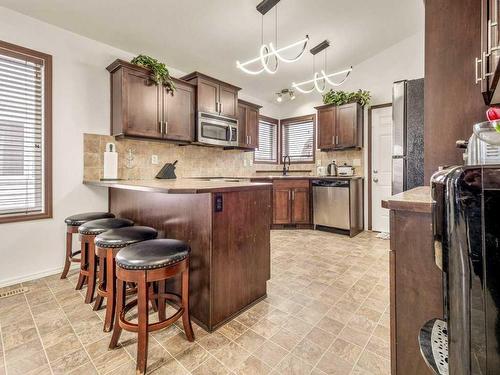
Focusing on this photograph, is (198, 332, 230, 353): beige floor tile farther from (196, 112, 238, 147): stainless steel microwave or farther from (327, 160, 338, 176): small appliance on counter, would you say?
(327, 160, 338, 176): small appliance on counter

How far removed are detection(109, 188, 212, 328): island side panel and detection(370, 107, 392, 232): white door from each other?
12.4 ft

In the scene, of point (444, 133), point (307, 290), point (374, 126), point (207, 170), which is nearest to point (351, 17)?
point (374, 126)

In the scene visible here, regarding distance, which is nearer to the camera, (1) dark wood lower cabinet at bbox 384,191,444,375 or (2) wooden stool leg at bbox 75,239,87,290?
(1) dark wood lower cabinet at bbox 384,191,444,375

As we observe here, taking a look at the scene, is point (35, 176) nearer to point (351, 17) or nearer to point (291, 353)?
point (291, 353)

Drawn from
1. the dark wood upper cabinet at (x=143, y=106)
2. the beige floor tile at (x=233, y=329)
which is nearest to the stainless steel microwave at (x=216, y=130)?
the dark wood upper cabinet at (x=143, y=106)

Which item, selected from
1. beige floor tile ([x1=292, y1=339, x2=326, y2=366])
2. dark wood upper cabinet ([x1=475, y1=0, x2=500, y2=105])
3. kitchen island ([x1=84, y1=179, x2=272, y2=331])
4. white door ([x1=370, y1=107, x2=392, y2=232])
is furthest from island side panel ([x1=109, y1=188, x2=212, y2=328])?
white door ([x1=370, y1=107, x2=392, y2=232])

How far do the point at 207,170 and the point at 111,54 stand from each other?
2018mm

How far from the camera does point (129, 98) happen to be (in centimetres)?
280

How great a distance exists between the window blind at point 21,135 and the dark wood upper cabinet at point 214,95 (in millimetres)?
1695

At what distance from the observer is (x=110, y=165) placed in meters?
2.86

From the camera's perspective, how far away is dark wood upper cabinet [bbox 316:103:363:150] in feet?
14.2

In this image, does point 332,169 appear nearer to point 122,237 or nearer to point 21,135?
point 122,237

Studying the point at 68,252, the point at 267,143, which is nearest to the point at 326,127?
the point at 267,143

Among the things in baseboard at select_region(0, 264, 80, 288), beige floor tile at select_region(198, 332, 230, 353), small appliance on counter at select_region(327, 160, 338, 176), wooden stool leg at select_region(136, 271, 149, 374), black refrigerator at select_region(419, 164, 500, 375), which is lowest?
beige floor tile at select_region(198, 332, 230, 353)
